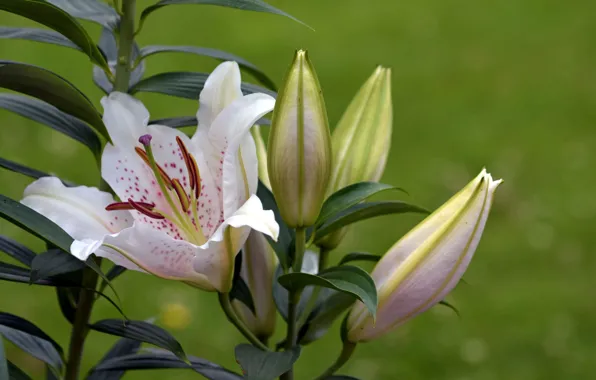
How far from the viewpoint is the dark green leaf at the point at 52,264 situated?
0.63 metres

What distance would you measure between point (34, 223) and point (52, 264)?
0.20ft

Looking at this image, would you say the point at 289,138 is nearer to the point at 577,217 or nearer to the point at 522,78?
the point at 577,217

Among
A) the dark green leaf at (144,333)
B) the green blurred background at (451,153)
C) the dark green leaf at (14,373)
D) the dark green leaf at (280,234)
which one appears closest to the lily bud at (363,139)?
the dark green leaf at (280,234)

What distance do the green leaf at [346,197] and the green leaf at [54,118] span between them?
0.20 metres

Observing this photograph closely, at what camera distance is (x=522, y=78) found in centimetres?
325

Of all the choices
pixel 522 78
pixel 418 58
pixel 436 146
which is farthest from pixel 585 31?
pixel 436 146

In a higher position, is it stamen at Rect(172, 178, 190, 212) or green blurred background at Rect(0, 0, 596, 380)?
stamen at Rect(172, 178, 190, 212)

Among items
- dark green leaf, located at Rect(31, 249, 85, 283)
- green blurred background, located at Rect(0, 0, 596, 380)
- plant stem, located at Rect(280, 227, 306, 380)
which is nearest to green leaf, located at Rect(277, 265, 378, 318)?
plant stem, located at Rect(280, 227, 306, 380)

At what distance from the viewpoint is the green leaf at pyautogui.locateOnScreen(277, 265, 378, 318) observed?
2.03 feet

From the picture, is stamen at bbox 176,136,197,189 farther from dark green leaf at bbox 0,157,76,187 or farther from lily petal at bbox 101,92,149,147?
dark green leaf at bbox 0,157,76,187

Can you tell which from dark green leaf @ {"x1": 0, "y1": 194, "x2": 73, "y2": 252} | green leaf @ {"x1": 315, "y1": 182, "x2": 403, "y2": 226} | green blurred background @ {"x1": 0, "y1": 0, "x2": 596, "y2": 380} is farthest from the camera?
green blurred background @ {"x1": 0, "y1": 0, "x2": 596, "y2": 380}

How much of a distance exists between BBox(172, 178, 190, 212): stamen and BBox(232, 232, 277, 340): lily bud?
7 cm

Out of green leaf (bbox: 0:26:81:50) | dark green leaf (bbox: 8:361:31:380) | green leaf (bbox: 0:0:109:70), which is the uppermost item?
green leaf (bbox: 0:0:109:70)

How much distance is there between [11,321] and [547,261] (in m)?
1.98
